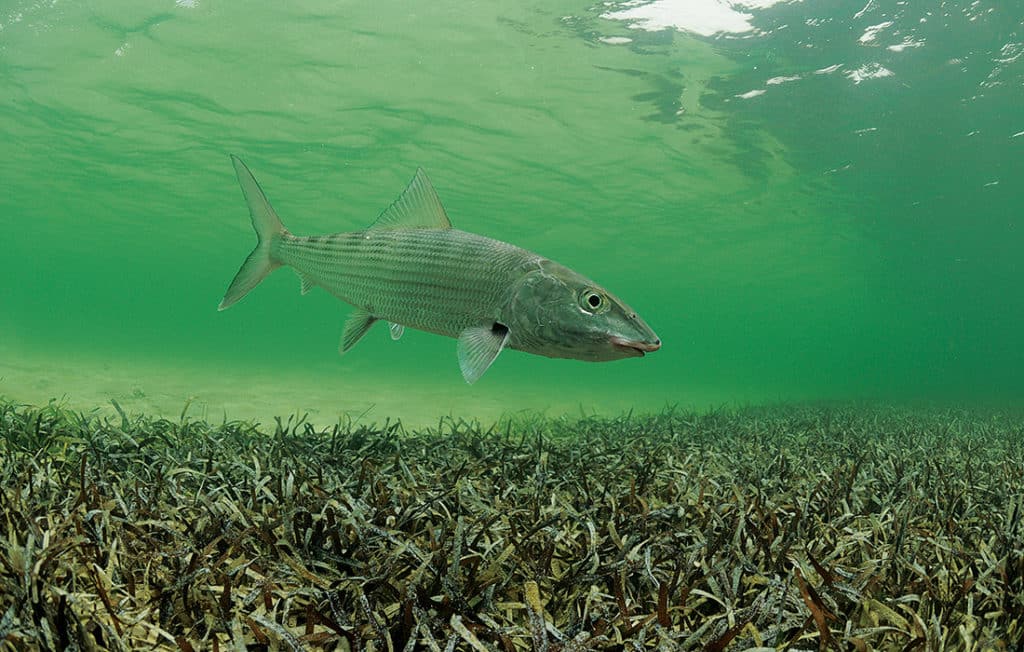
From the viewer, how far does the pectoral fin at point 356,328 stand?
4215 millimetres

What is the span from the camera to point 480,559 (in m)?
2.44

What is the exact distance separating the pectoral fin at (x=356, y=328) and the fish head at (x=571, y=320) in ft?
3.86

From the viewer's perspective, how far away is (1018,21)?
1686cm

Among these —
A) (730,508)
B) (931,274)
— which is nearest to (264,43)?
(730,508)

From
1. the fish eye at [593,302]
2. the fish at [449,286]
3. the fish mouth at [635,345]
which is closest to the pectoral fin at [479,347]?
the fish at [449,286]

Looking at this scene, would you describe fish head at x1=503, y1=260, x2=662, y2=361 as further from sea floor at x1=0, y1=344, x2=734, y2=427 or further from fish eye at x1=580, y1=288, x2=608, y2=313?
sea floor at x1=0, y1=344, x2=734, y2=427

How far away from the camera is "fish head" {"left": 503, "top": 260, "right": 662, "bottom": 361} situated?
3.11 meters

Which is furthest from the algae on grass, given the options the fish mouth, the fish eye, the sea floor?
the sea floor

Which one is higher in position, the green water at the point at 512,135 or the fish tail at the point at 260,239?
the green water at the point at 512,135

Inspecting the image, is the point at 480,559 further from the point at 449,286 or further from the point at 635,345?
the point at 449,286

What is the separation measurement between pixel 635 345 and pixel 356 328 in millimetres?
2059

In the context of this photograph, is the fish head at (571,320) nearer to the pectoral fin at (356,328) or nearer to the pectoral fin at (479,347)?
the pectoral fin at (479,347)

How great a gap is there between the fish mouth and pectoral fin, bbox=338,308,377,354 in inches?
71.8

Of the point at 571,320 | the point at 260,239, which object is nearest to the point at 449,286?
the point at 571,320
